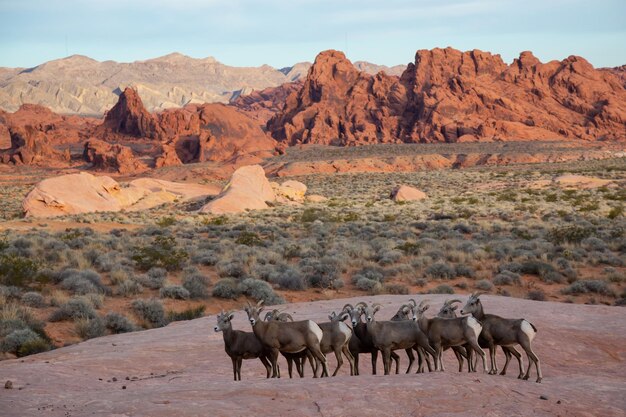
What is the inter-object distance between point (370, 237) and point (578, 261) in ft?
33.4

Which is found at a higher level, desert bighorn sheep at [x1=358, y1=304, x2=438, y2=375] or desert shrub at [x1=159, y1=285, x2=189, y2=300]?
desert bighorn sheep at [x1=358, y1=304, x2=438, y2=375]

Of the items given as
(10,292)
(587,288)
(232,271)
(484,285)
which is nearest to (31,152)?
(232,271)

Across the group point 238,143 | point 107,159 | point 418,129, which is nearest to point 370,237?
point 107,159

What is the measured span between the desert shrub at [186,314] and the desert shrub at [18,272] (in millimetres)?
5224

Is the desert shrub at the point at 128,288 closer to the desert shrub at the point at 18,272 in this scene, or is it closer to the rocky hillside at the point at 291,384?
the desert shrub at the point at 18,272

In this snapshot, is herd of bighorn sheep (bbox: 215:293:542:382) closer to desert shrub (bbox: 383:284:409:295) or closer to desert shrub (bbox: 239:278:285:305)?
desert shrub (bbox: 239:278:285:305)

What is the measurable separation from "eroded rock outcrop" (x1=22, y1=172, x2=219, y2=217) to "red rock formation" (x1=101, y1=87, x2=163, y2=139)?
220 ft

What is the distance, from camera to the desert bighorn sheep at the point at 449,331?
875 centimetres

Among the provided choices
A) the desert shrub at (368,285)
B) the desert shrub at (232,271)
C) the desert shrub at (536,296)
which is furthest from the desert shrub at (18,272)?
the desert shrub at (536,296)

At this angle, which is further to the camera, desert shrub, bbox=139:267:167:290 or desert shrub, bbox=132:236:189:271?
desert shrub, bbox=132:236:189:271

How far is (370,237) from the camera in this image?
3022 cm

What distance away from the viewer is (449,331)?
8859 mm

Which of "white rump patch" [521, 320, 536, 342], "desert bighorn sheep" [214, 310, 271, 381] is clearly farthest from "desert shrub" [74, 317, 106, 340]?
"white rump patch" [521, 320, 536, 342]

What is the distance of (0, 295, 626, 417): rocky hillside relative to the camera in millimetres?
6453
